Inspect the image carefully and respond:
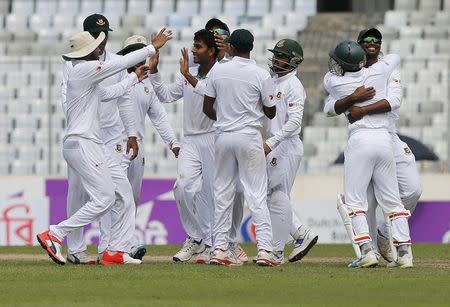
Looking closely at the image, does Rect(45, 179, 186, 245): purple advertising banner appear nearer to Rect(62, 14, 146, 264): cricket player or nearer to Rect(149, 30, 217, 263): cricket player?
Rect(149, 30, 217, 263): cricket player

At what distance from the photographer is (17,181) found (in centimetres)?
2131

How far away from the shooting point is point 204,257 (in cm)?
1392

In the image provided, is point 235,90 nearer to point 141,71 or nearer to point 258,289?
point 141,71

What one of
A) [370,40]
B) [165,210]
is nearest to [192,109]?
[370,40]

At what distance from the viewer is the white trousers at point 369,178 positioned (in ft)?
41.5

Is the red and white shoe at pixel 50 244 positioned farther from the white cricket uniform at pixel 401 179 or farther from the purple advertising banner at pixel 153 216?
the purple advertising banner at pixel 153 216

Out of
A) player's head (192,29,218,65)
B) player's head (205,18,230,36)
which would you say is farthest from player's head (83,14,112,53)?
player's head (205,18,230,36)

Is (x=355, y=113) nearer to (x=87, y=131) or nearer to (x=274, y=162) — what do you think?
(x=274, y=162)

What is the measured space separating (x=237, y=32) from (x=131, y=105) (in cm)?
169

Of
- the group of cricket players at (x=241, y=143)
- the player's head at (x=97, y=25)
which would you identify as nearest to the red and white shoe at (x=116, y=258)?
the group of cricket players at (x=241, y=143)

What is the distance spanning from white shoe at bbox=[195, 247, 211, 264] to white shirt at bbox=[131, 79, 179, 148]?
4.29ft

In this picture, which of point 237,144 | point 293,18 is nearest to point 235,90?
point 237,144

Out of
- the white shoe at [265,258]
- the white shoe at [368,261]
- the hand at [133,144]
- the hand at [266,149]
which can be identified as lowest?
the white shoe at [265,258]

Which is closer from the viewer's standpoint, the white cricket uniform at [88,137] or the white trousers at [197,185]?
the white cricket uniform at [88,137]
